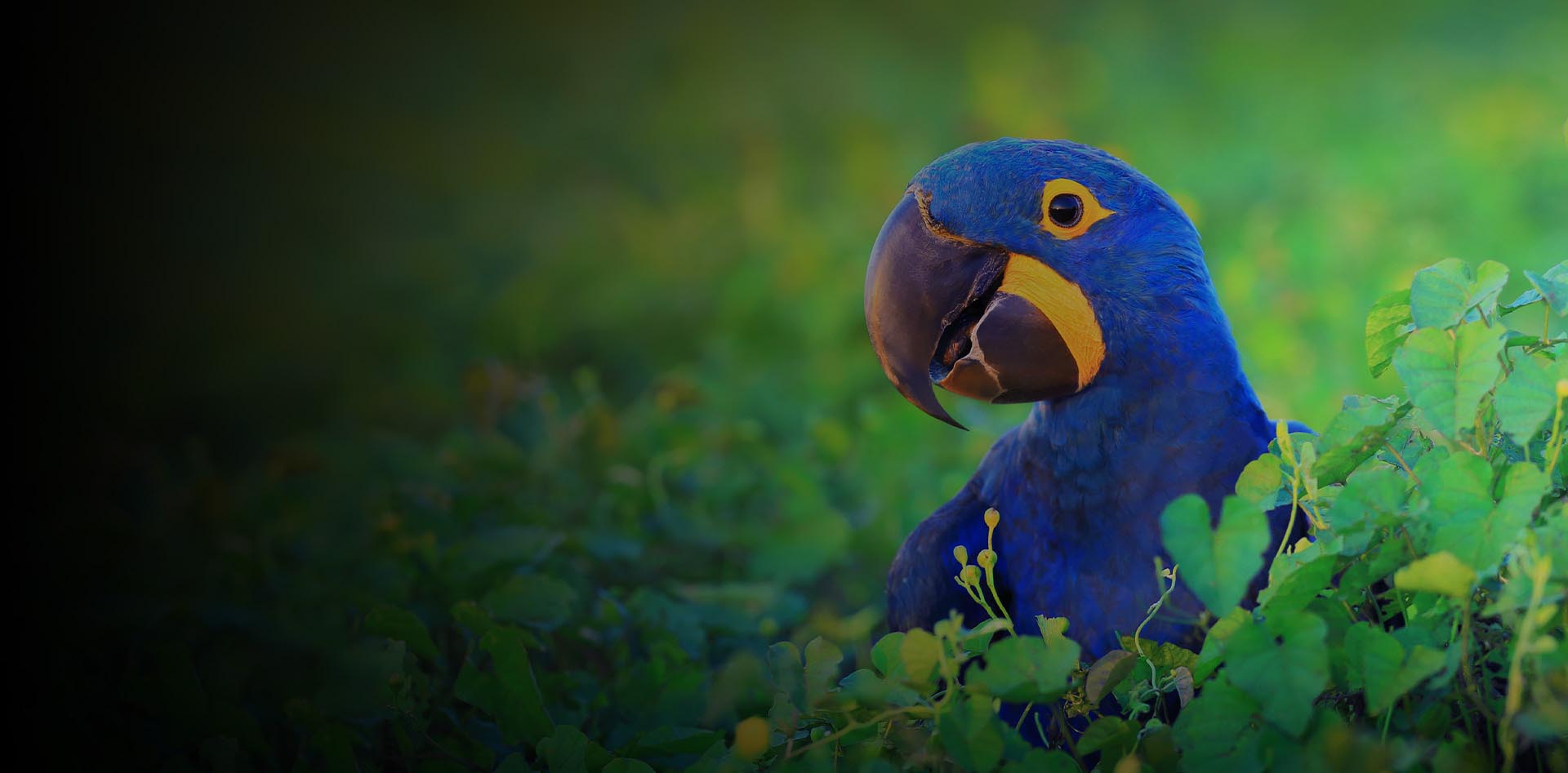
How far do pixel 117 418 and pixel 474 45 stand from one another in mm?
4329

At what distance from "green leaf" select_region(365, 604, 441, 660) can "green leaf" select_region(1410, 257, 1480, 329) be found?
122 cm

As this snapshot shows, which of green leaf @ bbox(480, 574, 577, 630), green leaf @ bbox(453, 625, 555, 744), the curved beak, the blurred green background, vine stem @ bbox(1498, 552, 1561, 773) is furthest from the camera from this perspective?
the blurred green background

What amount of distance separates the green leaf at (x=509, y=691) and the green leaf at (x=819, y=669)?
39 centimetres

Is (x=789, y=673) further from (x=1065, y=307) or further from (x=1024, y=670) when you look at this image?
(x=1065, y=307)

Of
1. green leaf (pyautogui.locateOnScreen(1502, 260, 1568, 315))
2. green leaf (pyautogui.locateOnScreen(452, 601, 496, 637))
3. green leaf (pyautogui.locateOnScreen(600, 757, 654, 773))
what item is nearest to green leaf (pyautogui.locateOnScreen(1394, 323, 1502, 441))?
green leaf (pyautogui.locateOnScreen(1502, 260, 1568, 315))

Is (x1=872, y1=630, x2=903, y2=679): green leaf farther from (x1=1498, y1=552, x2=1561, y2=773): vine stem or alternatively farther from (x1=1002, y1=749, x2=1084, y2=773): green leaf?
(x1=1498, y1=552, x2=1561, y2=773): vine stem

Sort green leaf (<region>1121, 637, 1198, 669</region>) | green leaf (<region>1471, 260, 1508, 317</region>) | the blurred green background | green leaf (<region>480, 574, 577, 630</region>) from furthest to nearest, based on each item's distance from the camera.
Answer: the blurred green background
green leaf (<region>480, 574, 577, 630</region>)
green leaf (<region>1121, 637, 1198, 669</region>)
green leaf (<region>1471, 260, 1508, 317</region>)

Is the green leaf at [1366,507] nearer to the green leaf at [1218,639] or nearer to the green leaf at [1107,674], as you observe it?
the green leaf at [1218,639]

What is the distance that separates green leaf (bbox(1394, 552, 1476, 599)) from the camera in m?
0.93

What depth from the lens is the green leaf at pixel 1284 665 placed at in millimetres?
981

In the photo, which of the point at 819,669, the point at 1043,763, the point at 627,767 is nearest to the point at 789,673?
the point at 819,669

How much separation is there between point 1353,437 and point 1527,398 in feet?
0.43

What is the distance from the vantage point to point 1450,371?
1.06 meters

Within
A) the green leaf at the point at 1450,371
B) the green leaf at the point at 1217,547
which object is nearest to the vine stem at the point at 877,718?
the green leaf at the point at 1217,547
